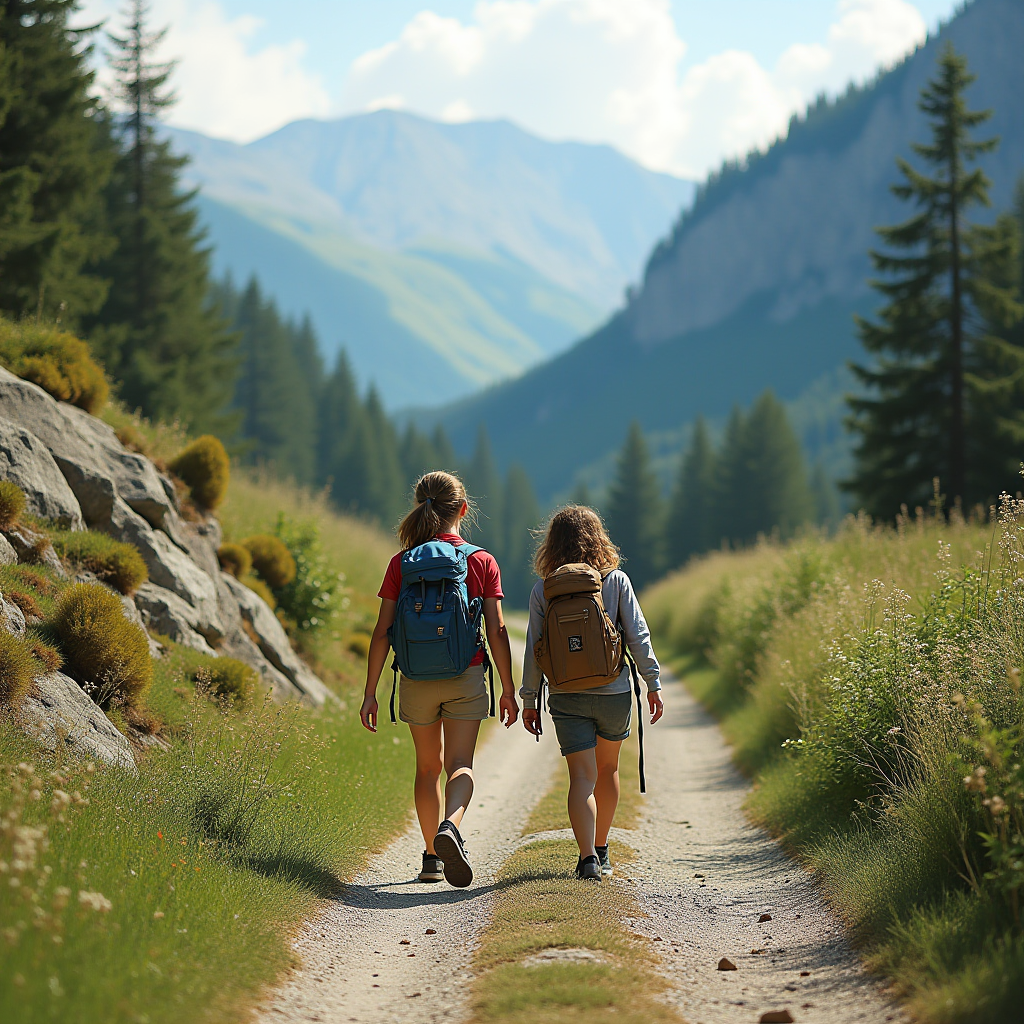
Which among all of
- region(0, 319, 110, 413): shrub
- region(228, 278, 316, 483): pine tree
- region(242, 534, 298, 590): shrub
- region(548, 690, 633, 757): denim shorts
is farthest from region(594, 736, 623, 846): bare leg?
region(228, 278, 316, 483): pine tree

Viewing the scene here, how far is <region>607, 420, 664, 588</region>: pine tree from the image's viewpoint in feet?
229

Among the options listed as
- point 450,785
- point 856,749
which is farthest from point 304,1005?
point 856,749

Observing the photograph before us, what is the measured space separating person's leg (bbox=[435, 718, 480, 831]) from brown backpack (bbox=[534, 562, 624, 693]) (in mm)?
728

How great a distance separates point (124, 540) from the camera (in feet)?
31.4

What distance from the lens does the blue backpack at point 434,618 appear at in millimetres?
5562

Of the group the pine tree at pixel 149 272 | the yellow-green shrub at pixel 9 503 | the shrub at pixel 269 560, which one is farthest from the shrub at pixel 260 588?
the pine tree at pixel 149 272

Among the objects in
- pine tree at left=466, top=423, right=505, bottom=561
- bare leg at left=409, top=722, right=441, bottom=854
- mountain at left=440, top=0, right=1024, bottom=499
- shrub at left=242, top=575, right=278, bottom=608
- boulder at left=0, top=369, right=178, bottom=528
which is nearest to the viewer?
bare leg at left=409, top=722, right=441, bottom=854

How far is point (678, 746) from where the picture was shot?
1311cm

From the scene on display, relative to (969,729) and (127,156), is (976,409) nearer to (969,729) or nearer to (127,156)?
(969,729)

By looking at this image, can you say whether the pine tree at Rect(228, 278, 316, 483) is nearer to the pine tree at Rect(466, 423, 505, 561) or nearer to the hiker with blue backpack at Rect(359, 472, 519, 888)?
the pine tree at Rect(466, 423, 505, 561)

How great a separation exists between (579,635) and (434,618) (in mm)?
902

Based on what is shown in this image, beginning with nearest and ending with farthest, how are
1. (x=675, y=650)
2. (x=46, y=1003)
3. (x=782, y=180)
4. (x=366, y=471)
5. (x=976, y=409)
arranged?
(x=46, y=1003), (x=976, y=409), (x=675, y=650), (x=366, y=471), (x=782, y=180)

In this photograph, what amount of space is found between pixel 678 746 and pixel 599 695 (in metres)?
8.10

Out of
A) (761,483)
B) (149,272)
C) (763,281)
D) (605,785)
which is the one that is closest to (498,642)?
(605,785)
